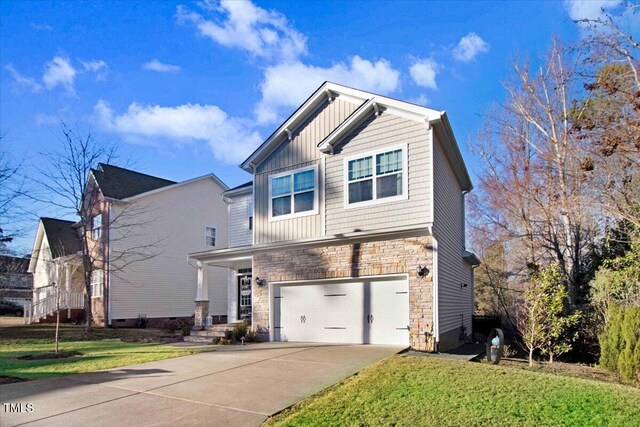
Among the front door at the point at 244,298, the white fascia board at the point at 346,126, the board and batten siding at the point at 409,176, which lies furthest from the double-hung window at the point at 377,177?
the front door at the point at 244,298

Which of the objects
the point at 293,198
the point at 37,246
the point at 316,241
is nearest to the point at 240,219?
the point at 293,198

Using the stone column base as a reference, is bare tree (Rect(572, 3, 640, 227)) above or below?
above

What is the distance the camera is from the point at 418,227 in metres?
11.2

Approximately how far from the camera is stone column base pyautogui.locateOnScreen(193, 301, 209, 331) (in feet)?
48.6

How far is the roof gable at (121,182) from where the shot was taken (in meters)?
23.0

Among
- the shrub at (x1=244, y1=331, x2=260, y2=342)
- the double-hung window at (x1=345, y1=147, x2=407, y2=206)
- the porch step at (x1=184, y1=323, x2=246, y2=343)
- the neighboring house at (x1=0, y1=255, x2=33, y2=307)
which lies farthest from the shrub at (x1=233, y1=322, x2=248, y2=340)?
the neighboring house at (x1=0, y1=255, x2=33, y2=307)

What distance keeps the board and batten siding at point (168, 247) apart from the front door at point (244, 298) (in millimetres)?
8364

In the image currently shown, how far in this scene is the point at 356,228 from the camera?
12555 mm

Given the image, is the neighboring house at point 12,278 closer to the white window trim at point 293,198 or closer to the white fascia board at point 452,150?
the white window trim at point 293,198

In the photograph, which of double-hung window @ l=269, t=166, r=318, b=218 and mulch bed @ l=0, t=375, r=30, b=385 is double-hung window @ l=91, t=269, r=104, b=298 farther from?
mulch bed @ l=0, t=375, r=30, b=385

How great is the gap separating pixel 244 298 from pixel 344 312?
571 centimetres

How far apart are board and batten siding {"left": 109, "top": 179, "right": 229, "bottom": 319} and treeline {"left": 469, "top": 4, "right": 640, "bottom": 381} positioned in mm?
15293

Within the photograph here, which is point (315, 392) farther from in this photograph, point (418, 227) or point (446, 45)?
point (446, 45)

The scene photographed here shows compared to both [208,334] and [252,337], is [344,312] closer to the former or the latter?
[252,337]
